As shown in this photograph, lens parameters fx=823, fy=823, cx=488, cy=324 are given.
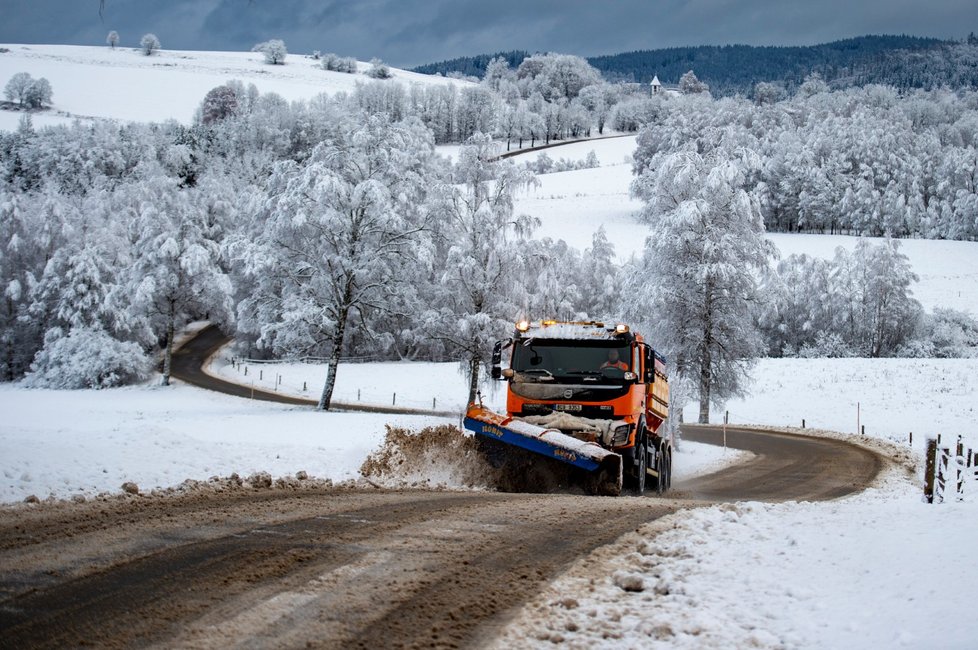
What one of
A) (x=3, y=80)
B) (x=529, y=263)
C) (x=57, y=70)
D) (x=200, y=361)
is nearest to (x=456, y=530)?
(x=529, y=263)

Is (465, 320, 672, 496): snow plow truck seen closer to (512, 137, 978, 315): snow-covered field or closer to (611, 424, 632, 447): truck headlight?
(611, 424, 632, 447): truck headlight

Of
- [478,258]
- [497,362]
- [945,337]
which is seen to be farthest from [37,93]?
[497,362]

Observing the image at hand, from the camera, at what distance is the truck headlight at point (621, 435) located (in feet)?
46.4

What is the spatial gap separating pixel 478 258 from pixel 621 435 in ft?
56.9

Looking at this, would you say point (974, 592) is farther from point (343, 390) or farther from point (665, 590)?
point (343, 390)

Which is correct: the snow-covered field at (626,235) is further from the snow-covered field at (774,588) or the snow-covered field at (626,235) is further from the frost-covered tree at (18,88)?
the frost-covered tree at (18,88)

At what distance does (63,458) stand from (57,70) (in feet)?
556

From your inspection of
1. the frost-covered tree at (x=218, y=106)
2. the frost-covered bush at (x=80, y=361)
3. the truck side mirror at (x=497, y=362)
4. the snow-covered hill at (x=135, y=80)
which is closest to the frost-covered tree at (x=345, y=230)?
the truck side mirror at (x=497, y=362)

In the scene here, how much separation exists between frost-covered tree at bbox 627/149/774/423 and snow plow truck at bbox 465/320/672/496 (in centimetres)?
1717

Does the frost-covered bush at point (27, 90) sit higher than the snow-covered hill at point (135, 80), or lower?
lower

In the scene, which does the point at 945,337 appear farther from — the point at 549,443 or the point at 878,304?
the point at 549,443

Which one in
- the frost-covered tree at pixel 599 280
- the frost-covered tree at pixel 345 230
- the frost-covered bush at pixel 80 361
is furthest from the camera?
the frost-covered tree at pixel 599 280

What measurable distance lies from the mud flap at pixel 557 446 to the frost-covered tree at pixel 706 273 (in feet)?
62.4

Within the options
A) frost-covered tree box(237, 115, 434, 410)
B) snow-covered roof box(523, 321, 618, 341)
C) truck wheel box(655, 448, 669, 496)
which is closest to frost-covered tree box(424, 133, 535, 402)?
frost-covered tree box(237, 115, 434, 410)
